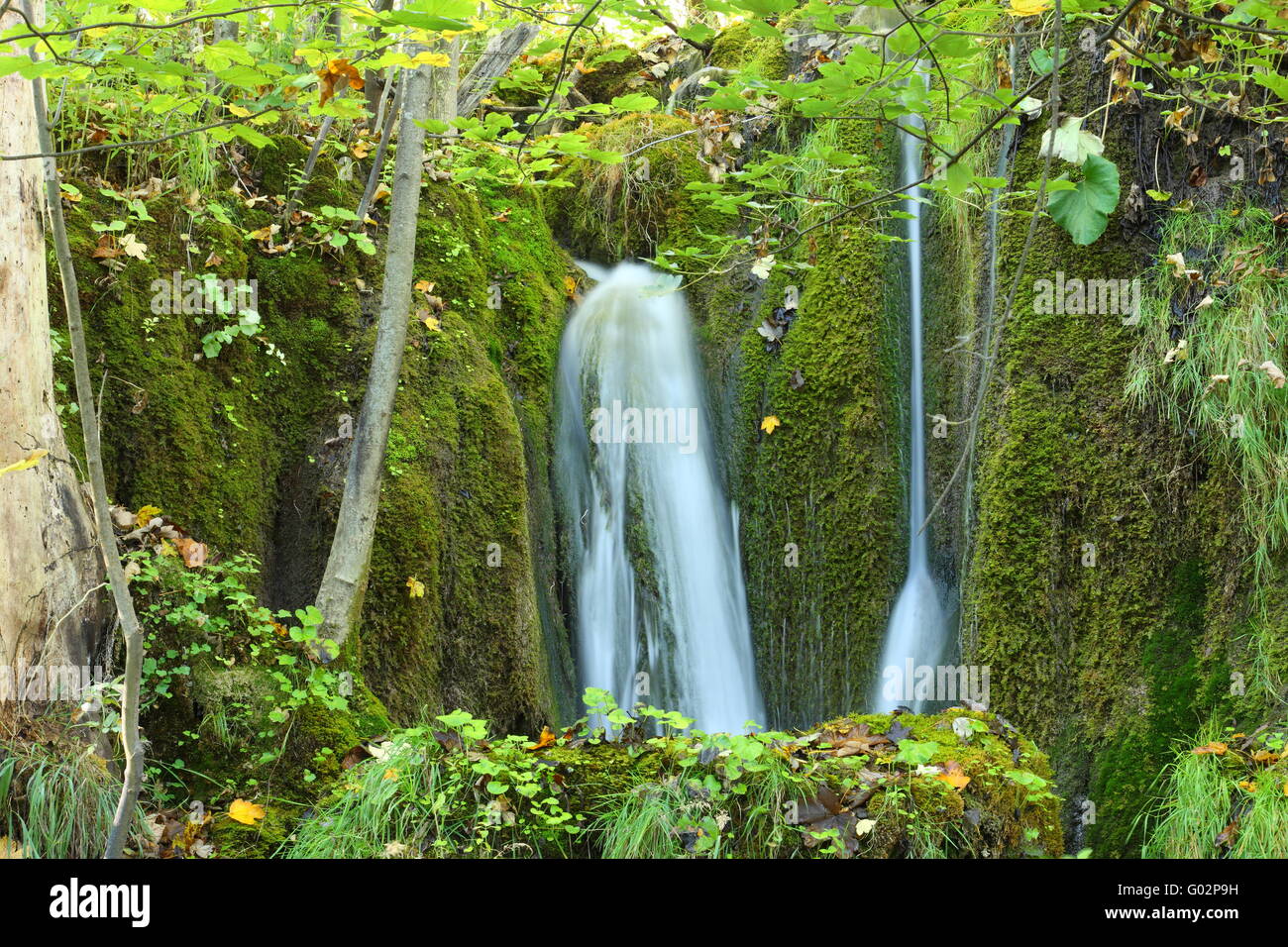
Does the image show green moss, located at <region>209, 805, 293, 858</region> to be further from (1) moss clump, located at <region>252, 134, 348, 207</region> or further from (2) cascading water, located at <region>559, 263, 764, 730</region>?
(1) moss clump, located at <region>252, 134, 348, 207</region>

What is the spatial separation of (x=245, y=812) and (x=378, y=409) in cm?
172

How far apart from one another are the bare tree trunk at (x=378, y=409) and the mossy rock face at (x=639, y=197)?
2707 mm

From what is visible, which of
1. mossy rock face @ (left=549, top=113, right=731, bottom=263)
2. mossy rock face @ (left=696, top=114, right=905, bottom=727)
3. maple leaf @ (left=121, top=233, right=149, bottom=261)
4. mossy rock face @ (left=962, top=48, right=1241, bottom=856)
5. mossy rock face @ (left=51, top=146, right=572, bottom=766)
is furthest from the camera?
mossy rock face @ (left=549, top=113, right=731, bottom=263)

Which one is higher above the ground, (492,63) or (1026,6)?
(492,63)

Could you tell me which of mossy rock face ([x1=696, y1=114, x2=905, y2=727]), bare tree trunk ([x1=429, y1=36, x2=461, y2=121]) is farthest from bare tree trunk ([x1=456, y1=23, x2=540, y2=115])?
mossy rock face ([x1=696, y1=114, x2=905, y2=727])

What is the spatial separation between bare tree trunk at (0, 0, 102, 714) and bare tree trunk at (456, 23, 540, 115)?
390 centimetres

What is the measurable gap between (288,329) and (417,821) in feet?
9.33

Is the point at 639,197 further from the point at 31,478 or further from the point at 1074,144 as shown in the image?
the point at 1074,144

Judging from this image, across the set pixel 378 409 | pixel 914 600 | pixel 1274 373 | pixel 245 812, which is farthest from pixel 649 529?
pixel 1274 373

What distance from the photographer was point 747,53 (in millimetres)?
7957

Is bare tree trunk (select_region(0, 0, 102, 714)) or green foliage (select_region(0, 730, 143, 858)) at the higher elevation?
bare tree trunk (select_region(0, 0, 102, 714))

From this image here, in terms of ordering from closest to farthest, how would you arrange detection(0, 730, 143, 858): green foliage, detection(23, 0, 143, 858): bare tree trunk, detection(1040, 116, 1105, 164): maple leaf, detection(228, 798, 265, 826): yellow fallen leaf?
1. detection(1040, 116, 1105, 164): maple leaf
2. detection(23, 0, 143, 858): bare tree trunk
3. detection(0, 730, 143, 858): green foliage
4. detection(228, 798, 265, 826): yellow fallen leaf

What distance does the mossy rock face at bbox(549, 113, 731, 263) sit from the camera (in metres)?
6.91
